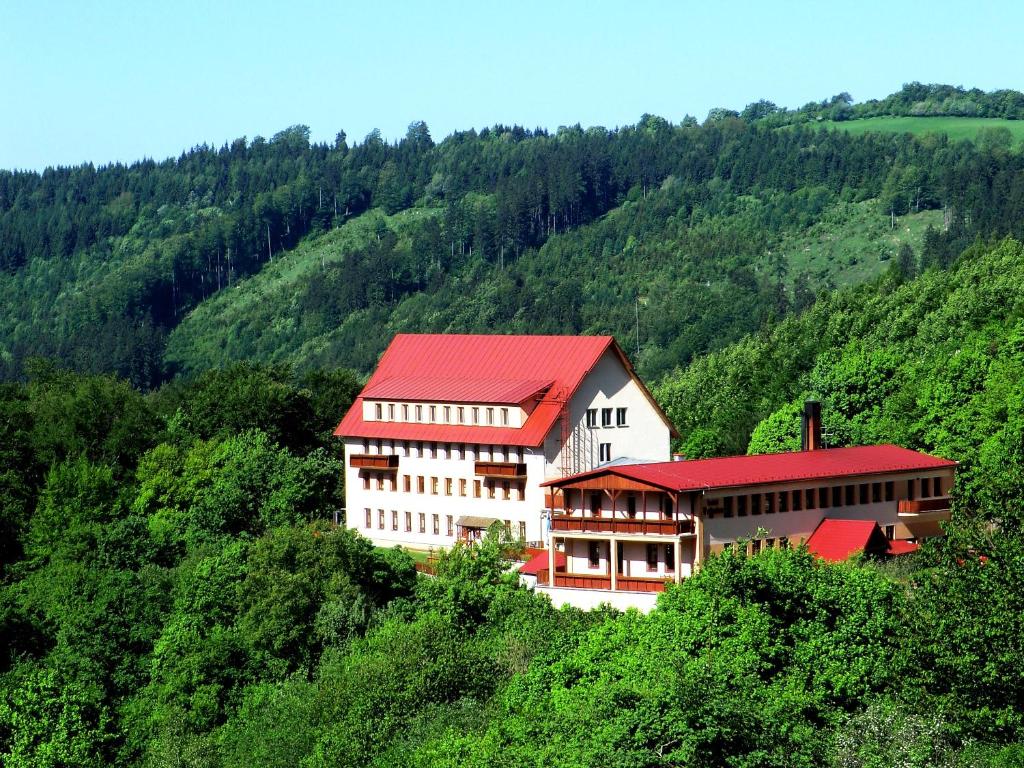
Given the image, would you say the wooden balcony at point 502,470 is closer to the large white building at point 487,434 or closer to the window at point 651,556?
the large white building at point 487,434

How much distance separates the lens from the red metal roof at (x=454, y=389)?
9312 cm

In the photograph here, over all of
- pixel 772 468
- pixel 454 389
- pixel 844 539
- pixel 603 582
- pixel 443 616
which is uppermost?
pixel 454 389

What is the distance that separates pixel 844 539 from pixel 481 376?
95.4ft

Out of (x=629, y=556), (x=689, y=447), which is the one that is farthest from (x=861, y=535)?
(x=689, y=447)

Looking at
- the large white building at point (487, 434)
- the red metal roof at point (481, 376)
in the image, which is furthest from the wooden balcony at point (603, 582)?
the red metal roof at point (481, 376)

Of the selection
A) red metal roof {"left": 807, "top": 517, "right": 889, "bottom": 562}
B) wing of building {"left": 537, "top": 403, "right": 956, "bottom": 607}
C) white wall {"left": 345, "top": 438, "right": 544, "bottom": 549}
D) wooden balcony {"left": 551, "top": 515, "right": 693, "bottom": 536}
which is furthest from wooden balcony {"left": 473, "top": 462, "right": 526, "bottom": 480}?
red metal roof {"left": 807, "top": 517, "right": 889, "bottom": 562}

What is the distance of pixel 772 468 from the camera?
76750 millimetres

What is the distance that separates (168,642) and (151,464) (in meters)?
27.4

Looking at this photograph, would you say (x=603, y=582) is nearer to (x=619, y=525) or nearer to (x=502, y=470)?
(x=619, y=525)

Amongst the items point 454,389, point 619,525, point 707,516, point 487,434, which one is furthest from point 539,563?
point 454,389

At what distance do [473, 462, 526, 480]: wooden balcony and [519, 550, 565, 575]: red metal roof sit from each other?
363 inches

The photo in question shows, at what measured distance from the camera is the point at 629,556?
74375mm

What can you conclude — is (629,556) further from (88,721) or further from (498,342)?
(498,342)

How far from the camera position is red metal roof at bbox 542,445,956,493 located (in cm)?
7325
